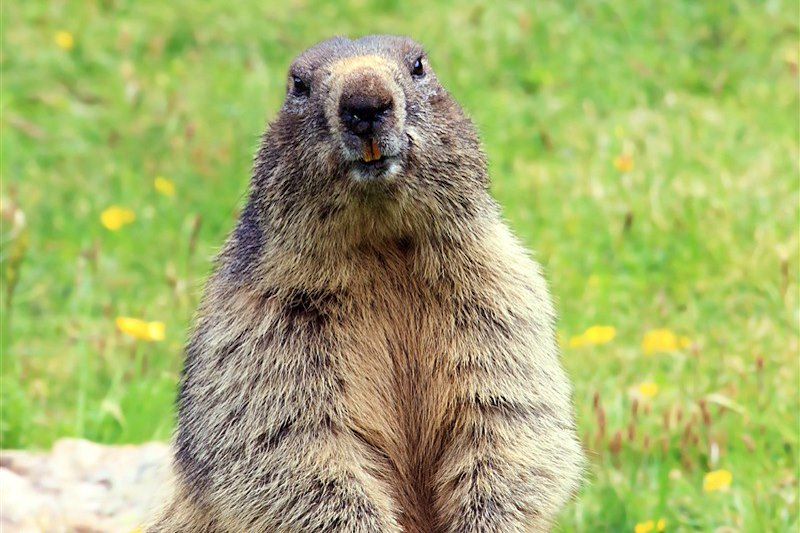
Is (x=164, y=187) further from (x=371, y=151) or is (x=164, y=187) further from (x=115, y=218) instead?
(x=371, y=151)

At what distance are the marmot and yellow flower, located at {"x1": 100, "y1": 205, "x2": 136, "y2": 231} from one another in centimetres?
341

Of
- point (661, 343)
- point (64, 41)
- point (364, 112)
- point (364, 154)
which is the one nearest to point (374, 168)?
point (364, 154)

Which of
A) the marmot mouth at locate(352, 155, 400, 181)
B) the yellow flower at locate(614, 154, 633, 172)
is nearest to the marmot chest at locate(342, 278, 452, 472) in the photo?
the marmot mouth at locate(352, 155, 400, 181)

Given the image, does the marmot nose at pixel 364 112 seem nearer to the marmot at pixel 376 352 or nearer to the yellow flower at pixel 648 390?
the marmot at pixel 376 352

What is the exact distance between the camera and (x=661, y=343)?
644cm

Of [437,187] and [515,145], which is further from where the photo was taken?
[515,145]

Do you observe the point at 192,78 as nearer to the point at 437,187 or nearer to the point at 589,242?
the point at 589,242

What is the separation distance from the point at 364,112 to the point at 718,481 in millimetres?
2362

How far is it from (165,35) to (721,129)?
4.02 meters

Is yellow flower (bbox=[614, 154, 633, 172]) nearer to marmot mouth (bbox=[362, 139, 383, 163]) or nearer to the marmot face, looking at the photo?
the marmot face

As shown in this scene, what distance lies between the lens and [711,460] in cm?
566

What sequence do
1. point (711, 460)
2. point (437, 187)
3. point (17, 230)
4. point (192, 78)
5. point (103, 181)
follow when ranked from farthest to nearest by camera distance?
1. point (192, 78)
2. point (103, 181)
3. point (17, 230)
4. point (711, 460)
5. point (437, 187)

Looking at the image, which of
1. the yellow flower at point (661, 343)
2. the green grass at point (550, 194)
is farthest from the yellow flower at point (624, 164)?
the yellow flower at point (661, 343)

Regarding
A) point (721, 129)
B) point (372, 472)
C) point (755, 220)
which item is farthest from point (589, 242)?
point (372, 472)
